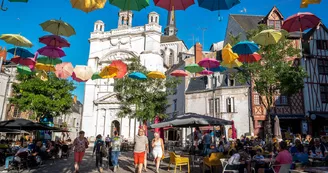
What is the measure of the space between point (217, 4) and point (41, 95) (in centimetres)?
2091

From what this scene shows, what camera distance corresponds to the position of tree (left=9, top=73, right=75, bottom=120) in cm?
2206

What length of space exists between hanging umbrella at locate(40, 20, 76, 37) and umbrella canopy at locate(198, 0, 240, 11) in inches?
226

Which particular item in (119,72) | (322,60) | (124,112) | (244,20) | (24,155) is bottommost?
(24,155)

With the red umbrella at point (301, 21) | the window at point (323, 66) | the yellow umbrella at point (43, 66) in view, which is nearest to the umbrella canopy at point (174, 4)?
the red umbrella at point (301, 21)

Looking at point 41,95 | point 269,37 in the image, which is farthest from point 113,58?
point 269,37

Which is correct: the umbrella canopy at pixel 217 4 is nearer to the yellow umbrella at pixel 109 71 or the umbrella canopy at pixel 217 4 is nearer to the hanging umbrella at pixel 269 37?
the hanging umbrella at pixel 269 37

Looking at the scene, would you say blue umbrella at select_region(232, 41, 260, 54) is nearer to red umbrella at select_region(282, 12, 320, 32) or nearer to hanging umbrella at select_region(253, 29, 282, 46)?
hanging umbrella at select_region(253, 29, 282, 46)

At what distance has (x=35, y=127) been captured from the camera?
45.2ft

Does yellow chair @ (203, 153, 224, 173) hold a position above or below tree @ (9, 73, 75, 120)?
below

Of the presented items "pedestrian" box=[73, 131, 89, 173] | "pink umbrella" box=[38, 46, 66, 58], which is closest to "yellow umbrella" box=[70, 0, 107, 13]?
"pedestrian" box=[73, 131, 89, 173]

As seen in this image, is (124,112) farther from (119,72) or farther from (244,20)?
(244,20)

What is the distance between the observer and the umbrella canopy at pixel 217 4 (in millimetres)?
6086

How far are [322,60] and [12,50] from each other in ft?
87.2

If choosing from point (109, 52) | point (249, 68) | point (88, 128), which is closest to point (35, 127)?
point (249, 68)
